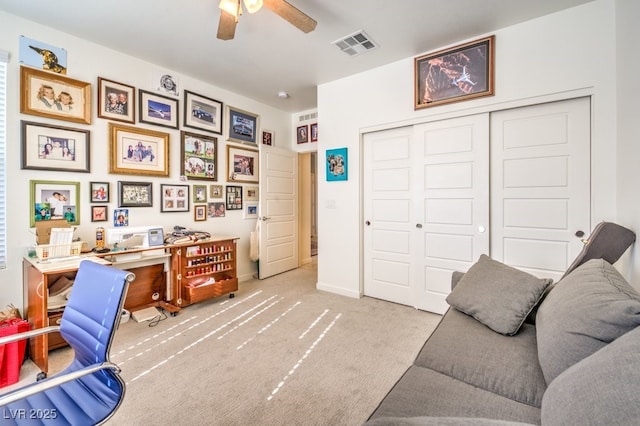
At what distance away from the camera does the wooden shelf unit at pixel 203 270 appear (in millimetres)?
2975

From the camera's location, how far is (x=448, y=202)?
111 inches

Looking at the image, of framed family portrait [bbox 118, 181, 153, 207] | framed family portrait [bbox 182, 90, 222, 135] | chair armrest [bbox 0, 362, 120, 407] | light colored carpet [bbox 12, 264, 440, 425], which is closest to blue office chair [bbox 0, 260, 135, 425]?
chair armrest [bbox 0, 362, 120, 407]

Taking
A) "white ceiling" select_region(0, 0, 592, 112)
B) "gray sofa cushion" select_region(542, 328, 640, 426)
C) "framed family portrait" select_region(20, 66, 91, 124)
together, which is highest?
"white ceiling" select_region(0, 0, 592, 112)

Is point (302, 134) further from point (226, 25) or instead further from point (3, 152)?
point (3, 152)

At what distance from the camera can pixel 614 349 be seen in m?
0.69

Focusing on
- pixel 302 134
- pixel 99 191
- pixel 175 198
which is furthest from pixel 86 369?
pixel 302 134

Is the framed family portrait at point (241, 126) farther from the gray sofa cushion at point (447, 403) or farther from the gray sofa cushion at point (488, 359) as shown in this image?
the gray sofa cushion at point (447, 403)

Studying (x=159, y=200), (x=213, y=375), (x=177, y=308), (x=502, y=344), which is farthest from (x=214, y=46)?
(x=502, y=344)

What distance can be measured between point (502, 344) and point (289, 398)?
1.23 meters

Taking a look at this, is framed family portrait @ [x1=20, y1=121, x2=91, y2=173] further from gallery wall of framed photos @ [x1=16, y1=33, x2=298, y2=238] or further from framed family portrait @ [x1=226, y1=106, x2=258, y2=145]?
framed family portrait @ [x1=226, y1=106, x2=258, y2=145]

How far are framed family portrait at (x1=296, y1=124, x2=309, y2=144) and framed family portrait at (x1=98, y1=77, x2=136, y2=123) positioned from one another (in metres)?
2.43

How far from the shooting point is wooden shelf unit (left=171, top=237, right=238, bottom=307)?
297cm

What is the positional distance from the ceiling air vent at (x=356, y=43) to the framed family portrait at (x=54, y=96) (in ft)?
8.05

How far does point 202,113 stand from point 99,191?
1.51 m
